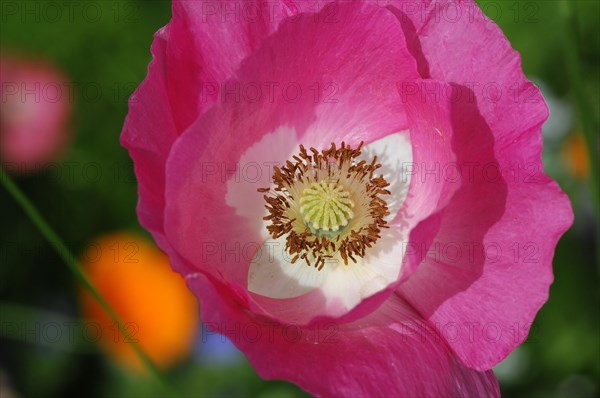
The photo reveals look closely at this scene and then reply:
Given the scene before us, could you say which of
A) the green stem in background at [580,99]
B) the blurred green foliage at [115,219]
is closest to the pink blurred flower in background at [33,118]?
the blurred green foliage at [115,219]

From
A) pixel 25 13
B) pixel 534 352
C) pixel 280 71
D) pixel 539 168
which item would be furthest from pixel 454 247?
pixel 25 13

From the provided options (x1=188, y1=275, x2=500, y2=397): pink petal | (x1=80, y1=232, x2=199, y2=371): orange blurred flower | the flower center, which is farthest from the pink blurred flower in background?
(x1=188, y1=275, x2=500, y2=397): pink petal

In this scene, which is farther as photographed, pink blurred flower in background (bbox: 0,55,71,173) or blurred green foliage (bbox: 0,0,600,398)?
pink blurred flower in background (bbox: 0,55,71,173)

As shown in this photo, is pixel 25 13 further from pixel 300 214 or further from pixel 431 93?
pixel 431 93

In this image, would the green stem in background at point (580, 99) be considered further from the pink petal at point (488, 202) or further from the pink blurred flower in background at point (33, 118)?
the pink blurred flower in background at point (33, 118)

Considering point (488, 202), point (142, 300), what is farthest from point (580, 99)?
point (142, 300)

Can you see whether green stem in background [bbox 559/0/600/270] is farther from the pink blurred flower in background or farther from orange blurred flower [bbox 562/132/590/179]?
the pink blurred flower in background
